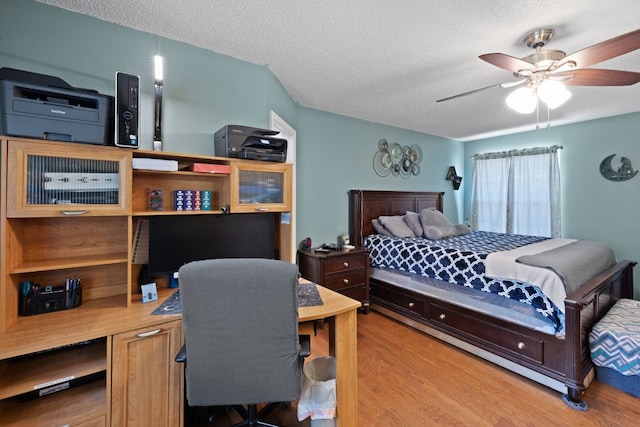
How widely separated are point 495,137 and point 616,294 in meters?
2.99

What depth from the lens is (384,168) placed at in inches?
159

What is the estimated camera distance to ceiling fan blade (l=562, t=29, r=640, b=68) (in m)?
1.33

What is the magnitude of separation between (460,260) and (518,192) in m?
2.65

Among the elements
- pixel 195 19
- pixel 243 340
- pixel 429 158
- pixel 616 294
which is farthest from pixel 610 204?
pixel 195 19

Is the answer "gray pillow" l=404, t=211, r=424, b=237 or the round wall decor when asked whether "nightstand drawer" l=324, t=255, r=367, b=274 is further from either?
the round wall decor

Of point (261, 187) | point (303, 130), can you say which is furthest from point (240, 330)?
point (303, 130)

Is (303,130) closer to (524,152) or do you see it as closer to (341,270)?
(341,270)

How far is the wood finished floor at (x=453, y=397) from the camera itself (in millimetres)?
1698

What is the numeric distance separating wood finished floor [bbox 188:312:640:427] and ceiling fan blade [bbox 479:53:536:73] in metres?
2.17

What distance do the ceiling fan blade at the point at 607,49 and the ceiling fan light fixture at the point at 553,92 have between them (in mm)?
146

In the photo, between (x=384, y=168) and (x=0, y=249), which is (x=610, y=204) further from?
(x=0, y=249)

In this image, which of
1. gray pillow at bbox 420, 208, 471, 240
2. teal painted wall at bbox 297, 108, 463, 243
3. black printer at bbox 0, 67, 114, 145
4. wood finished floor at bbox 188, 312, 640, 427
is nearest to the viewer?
black printer at bbox 0, 67, 114, 145

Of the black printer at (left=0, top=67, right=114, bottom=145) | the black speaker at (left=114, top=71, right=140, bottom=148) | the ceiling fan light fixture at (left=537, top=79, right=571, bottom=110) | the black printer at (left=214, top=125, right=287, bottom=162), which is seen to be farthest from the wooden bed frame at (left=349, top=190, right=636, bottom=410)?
the black printer at (left=0, top=67, right=114, bottom=145)

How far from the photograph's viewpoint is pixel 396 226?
11.8ft
